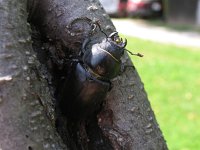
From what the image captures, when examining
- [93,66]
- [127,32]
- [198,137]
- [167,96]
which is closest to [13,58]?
[93,66]

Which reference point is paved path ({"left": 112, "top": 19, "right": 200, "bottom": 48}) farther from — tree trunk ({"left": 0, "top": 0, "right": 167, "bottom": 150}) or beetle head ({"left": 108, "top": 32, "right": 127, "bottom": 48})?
tree trunk ({"left": 0, "top": 0, "right": 167, "bottom": 150})

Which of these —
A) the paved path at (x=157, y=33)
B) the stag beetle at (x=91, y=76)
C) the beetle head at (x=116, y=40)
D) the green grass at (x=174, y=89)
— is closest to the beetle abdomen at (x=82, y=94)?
the stag beetle at (x=91, y=76)

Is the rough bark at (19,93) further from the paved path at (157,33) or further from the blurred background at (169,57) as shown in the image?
the paved path at (157,33)

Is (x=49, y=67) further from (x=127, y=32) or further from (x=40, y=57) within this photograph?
(x=127, y=32)

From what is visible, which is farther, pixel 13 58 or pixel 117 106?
pixel 117 106

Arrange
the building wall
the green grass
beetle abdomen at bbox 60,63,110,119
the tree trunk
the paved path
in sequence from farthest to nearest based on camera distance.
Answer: the building wall < the paved path < the green grass < beetle abdomen at bbox 60,63,110,119 < the tree trunk

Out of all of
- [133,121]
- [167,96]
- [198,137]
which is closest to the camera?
[133,121]

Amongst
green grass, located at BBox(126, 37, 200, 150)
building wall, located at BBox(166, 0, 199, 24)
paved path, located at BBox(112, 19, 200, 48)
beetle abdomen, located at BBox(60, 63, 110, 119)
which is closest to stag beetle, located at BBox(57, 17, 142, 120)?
beetle abdomen, located at BBox(60, 63, 110, 119)
